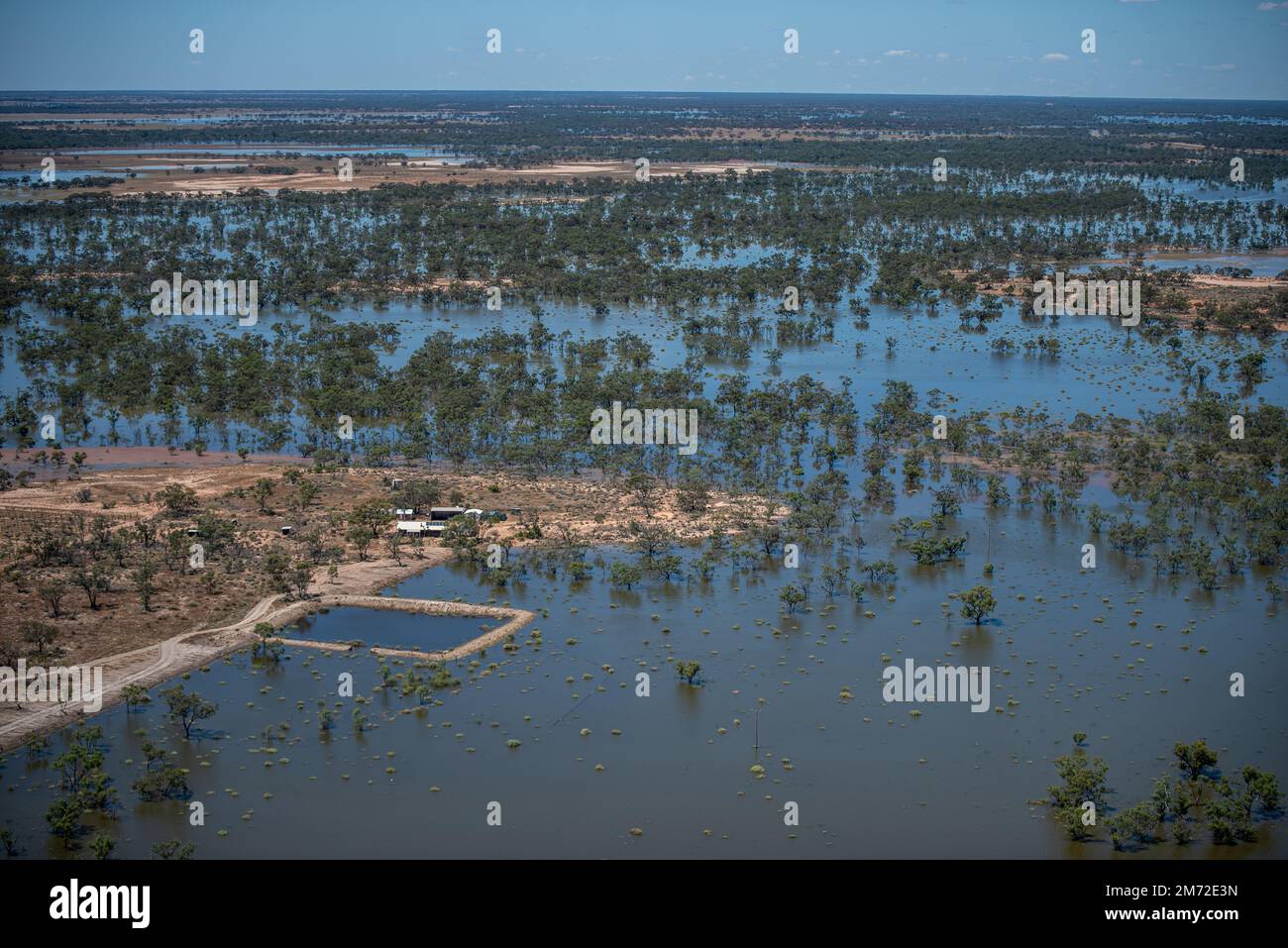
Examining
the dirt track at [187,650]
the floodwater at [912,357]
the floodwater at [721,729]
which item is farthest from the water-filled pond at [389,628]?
the floodwater at [912,357]

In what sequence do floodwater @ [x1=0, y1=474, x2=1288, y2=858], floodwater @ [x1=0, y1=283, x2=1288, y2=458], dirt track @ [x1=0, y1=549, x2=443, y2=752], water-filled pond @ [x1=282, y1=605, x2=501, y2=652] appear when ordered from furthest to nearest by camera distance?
floodwater @ [x1=0, y1=283, x2=1288, y2=458]
water-filled pond @ [x1=282, y1=605, x2=501, y2=652]
dirt track @ [x1=0, y1=549, x2=443, y2=752]
floodwater @ [x1=0, y1=474, x2=1288, y2=858]

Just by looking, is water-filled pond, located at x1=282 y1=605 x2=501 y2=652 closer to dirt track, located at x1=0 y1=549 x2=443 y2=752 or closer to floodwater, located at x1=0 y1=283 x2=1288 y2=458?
dirt track, located at x1=0 y1=549 x2=443 y2=752

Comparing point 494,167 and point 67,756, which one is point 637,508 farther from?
point 494,167

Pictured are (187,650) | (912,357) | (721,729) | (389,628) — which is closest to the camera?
(721,729)

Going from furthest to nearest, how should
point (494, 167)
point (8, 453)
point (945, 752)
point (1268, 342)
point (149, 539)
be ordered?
point (494, 167) < point (1268, 342) < point (8, 453) < point (149, 539) < point (945, 752)

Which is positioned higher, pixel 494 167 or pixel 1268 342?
pixel 494 167

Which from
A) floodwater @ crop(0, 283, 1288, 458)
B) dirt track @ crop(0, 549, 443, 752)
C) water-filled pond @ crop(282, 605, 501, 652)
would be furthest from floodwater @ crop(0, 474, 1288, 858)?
floodwater @ crop(0, 283, 1288, 458)

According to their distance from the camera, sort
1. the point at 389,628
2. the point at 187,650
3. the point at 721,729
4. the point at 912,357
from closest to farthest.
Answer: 1. the point at 721,729
2. the point at 187,650
3. the point at 389,628
4. the point at 912,357

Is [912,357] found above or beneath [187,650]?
above

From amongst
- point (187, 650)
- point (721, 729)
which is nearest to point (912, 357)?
point (721, 729)

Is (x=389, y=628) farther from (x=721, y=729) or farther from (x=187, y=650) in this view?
(x=721, y=729)
